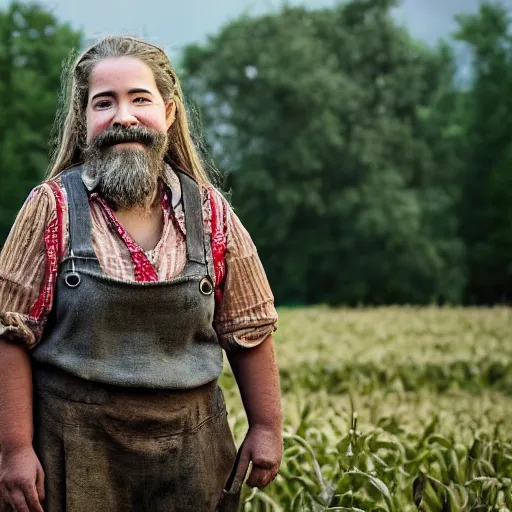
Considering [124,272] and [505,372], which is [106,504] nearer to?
[124,272]

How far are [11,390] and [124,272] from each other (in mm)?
409

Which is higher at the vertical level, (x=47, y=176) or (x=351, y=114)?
(x=351, y=114)

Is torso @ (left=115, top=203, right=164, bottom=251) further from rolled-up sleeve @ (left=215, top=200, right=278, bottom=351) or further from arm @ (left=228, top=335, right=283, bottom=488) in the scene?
arm @ (left=228, top=335, right=283, bottom=488)

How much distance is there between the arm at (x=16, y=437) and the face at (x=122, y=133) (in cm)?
50

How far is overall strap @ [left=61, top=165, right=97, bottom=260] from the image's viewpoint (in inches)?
97.2

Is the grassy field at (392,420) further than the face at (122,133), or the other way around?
the grassy field at (392,420)

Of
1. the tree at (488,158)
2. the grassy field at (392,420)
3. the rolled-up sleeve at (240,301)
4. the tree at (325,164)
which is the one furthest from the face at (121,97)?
the tree at (488,158)

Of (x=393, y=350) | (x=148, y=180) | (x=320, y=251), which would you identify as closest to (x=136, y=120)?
(x=148, y=180)

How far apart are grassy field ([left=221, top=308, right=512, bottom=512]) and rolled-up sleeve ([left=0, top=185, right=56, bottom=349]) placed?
52.9 inches

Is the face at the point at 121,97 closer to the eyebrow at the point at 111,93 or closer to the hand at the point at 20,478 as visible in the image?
the eyebrow at the point at 111,93

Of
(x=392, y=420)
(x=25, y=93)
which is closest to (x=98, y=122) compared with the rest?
(x=392, y=420)

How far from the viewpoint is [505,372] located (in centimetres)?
962

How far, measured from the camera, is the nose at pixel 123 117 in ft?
8.51

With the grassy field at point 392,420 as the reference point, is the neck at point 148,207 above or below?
above
